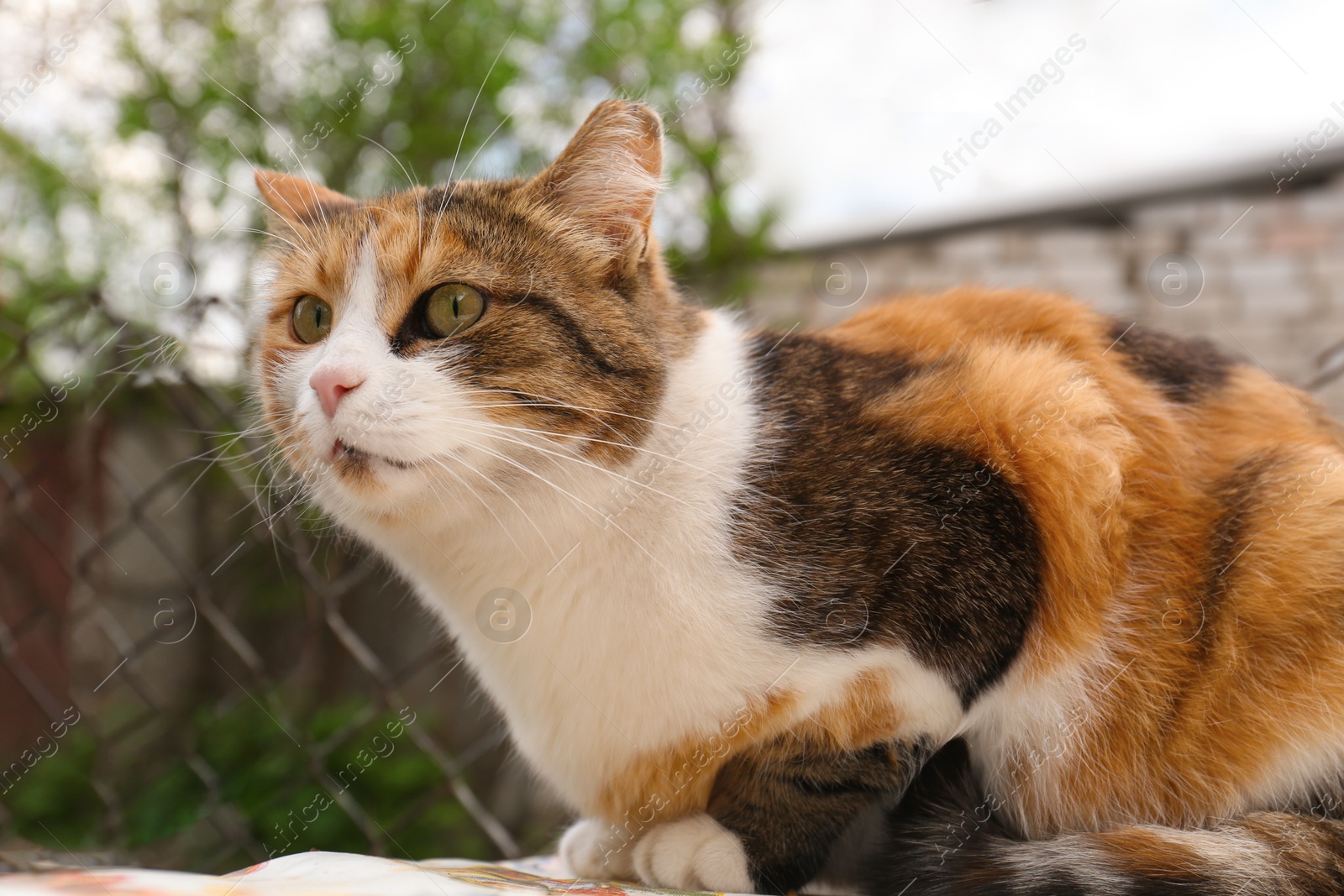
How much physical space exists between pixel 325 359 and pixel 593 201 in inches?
17.5

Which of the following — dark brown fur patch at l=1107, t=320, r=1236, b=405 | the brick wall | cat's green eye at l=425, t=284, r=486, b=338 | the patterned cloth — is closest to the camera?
the patterned cloth

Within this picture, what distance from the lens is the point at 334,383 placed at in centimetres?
110

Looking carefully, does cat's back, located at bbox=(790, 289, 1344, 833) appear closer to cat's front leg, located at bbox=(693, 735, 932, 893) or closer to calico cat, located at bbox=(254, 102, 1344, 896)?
calico cat, located at bbox=(254, 102, 1344, 896)

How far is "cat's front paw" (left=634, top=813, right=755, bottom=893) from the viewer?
1.12m

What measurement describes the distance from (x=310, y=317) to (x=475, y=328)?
324 mm

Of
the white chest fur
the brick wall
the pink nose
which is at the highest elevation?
the pink nose

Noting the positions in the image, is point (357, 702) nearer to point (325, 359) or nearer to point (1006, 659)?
point (325, 359)

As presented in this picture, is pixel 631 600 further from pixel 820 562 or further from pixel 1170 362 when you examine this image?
pixel 1170 362

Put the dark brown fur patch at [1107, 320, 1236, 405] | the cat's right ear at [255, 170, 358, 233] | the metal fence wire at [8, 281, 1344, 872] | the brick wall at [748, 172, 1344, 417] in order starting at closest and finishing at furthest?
the dark brown fur patch at [1107, 320, 1236, 405] → the cat's right ear at [255, 170, 358, 233] → the metal fence wire at [8, 281, 1344, 872] → the brick wall at [748, 172, 1344, 417]

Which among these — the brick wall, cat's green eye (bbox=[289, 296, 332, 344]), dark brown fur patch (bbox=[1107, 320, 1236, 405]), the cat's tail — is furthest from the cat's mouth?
the brick wall

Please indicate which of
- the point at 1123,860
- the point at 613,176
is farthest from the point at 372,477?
the point at 1123,860

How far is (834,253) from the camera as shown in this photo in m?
3.13

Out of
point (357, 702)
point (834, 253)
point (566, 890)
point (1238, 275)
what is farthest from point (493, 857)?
point (1238, 275)

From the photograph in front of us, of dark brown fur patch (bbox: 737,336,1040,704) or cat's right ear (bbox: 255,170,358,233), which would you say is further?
cat's right ear (bbox: 255,170,358,233)
